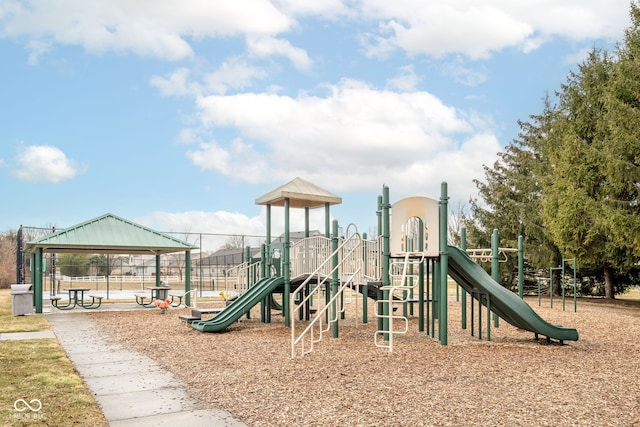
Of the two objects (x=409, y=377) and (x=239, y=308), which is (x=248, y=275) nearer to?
(x=239, y=308)

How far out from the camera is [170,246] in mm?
21188

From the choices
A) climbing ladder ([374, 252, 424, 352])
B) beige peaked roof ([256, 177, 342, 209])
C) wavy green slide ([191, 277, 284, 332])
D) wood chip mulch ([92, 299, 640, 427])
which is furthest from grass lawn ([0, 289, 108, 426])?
beige peaked roof ([256, 177, 342, 209])

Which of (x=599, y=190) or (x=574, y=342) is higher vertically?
(x=599, y=190)

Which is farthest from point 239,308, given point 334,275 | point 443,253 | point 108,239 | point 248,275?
point 108,239

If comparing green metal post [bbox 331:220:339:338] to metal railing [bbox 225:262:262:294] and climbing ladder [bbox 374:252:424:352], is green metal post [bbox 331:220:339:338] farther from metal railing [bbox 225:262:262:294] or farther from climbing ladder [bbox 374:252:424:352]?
metal railing [bbox 225:262:262:294]

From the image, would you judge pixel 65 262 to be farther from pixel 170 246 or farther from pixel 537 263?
pixel 537 263

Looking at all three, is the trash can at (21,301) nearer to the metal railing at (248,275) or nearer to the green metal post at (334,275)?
the metal railing at (248,275)

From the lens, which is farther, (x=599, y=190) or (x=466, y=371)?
(x=599, y=190)

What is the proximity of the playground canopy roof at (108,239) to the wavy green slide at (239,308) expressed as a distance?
786 cm

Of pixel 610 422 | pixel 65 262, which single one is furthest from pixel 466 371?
pixel 65 262

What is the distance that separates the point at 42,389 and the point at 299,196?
789 centimetres

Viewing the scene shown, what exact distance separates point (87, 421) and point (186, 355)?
4.12 m

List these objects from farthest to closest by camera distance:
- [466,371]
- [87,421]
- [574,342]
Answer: [574,342], [466,371], [87,421]

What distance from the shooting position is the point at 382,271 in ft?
39.1
